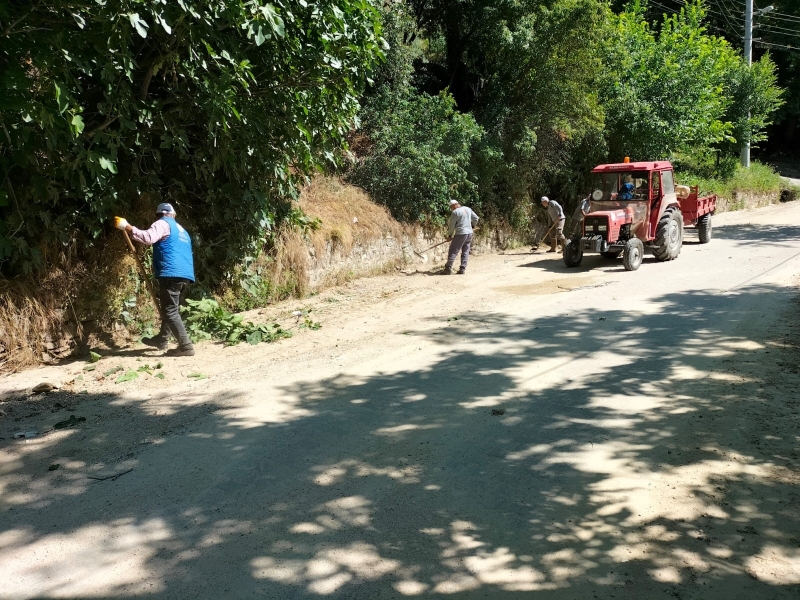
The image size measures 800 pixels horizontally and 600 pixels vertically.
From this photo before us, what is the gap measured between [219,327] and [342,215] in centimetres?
494

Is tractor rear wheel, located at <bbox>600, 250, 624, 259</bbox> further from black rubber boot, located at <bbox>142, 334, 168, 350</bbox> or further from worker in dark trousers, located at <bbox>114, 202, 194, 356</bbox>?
black rubber boot, located at <bbox>142, 334, 168, 350</bbox>

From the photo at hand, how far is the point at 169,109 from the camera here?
8.68m

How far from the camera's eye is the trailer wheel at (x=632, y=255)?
529 inches

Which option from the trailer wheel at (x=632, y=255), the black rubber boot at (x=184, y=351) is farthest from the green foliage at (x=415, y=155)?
the black rubber boot at (x=184, y=351)

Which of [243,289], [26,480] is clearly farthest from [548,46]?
[26,480]

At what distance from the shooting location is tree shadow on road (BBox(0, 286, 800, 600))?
369 cm

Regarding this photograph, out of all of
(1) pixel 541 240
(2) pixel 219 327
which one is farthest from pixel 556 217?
(2) pixel 219 327

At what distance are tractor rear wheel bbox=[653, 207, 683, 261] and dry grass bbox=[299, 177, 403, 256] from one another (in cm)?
547

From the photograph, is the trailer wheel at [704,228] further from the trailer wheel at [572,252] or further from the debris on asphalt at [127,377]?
the debris on asphalt at [127,377]

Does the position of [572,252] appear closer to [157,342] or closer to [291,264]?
[291,264]

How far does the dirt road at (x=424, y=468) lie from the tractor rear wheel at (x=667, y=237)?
17.1 feet

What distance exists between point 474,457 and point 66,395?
167 inches

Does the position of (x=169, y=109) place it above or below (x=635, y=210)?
above

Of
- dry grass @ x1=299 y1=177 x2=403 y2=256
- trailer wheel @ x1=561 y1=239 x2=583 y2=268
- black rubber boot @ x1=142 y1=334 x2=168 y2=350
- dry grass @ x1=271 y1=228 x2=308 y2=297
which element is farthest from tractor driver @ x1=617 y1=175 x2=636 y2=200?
black rubber boot @ x1=142 y1=334 x2=168 y2=350
